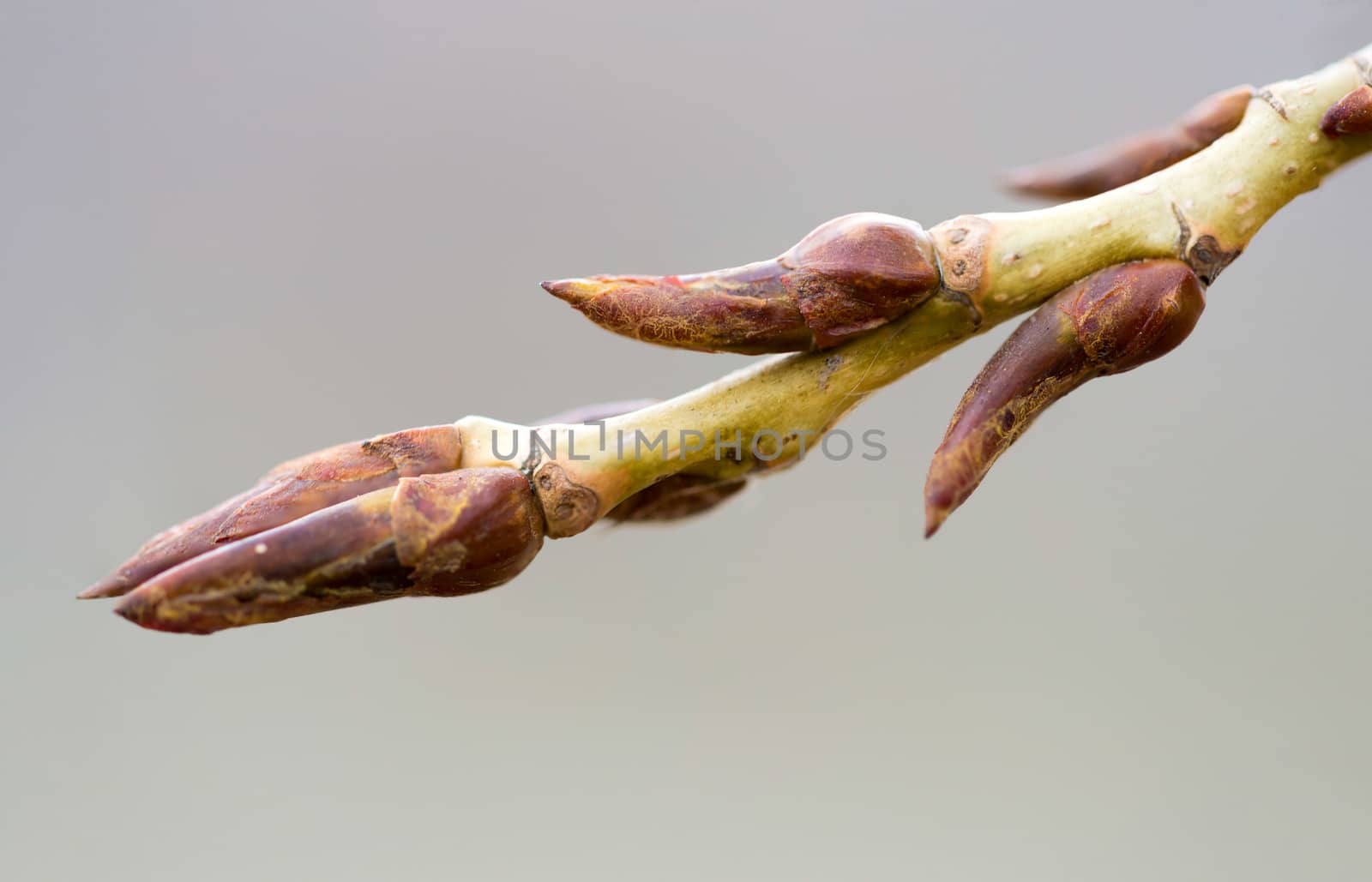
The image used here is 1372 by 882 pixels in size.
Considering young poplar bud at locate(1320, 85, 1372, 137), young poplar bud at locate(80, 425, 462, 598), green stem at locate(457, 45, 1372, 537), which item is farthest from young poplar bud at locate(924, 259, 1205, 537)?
young poplar bud at locate(80, 425, 462, 598)

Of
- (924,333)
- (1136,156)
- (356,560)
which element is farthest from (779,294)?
(1136,156)

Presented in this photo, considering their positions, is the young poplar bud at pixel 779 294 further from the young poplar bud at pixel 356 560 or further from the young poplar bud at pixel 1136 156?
the young poplar bud at pixel 1136 156

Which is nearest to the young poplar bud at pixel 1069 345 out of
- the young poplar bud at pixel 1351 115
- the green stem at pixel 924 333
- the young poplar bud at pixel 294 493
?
the green stem at pixel 924 333

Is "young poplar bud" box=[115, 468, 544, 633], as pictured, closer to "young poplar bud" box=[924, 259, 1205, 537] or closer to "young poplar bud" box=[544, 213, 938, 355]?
"young poplar bud" box=[544, 213, 938, 355]

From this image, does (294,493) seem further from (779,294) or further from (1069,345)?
(1069,345)

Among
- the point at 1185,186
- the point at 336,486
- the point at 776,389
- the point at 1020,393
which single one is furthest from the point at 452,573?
the point at 1185,186

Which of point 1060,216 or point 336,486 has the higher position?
point 1060,216

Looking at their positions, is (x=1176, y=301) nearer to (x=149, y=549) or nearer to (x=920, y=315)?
(x=920, y=315)
